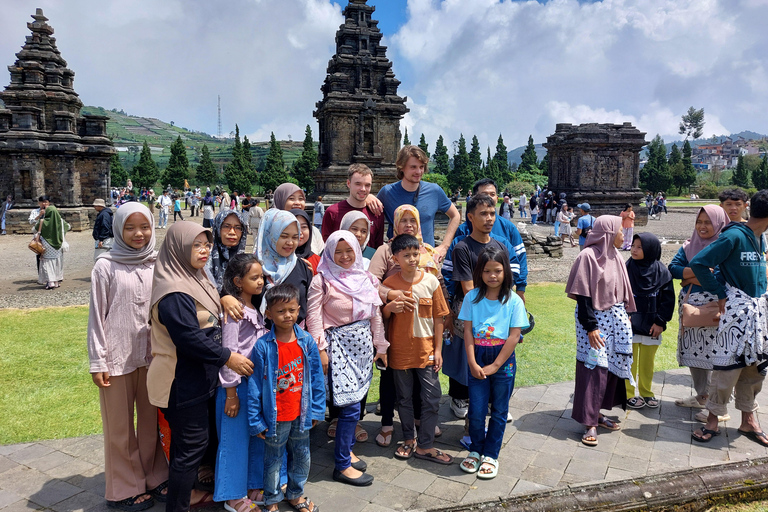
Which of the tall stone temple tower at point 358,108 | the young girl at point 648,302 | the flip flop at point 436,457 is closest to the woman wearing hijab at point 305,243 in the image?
the flip flop at point 436,457

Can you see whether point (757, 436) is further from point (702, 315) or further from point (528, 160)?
point (528, 160)

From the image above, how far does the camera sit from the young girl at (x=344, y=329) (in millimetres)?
3180

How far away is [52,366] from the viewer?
5.54m

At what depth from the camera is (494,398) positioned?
3369 millimetres

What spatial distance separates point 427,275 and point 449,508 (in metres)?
1.44

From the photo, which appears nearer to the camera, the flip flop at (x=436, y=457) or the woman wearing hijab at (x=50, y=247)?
the flip flop at (x=436, y=457)

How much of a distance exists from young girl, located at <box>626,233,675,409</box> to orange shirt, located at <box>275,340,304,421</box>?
2.98 meters

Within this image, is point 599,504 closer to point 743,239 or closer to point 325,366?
point 325,366

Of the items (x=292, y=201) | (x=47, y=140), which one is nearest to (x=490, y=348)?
(x=292, y=201)

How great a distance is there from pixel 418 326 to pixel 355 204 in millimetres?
1169

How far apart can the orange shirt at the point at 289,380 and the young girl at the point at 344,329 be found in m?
0.29

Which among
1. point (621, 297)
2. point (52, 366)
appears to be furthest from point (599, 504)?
point (52, 366)

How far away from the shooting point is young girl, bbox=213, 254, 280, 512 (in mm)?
2822

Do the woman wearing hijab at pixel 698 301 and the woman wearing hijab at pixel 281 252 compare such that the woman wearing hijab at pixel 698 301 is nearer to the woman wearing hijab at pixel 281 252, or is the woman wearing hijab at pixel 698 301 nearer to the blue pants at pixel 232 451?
the woman wearing hijab at pixel 281 252
